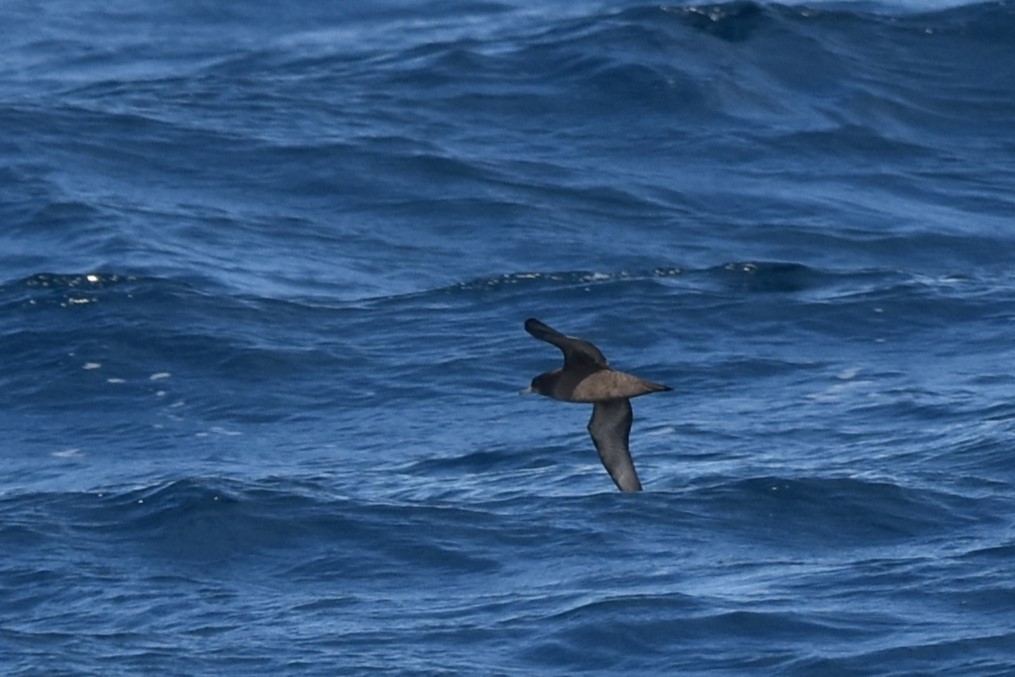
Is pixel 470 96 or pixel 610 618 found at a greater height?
pixel 470 96

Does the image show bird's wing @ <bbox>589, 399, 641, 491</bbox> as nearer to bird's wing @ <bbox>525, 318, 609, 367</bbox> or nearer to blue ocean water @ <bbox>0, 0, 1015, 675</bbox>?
bird's wing @ <bbox>525, 318, 609, 367</bbox>

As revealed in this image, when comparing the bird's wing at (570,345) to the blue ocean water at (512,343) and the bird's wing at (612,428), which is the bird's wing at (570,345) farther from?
the blue ocean water at (512,343)

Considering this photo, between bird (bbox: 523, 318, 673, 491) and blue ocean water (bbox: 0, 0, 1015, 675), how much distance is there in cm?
231

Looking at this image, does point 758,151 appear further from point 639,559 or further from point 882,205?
point 639,559

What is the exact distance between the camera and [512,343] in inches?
835

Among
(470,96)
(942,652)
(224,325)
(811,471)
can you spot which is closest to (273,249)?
(224,325)

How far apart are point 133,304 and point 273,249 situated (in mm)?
1711

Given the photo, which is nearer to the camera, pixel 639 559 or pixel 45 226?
pixel 639 559

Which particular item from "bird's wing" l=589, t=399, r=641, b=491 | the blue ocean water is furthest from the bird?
the blue ocean water

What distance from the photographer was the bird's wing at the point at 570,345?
1289cm

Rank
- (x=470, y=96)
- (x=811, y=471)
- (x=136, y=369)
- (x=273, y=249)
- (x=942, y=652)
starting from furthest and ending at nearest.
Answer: (x=470, y=96) < (x=273, y=249) < (x=136, y=369) < (x=811, y=471) < (x=942, y=652)

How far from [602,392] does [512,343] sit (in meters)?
7.34

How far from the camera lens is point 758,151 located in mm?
25125

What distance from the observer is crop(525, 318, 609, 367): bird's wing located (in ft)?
42.3
